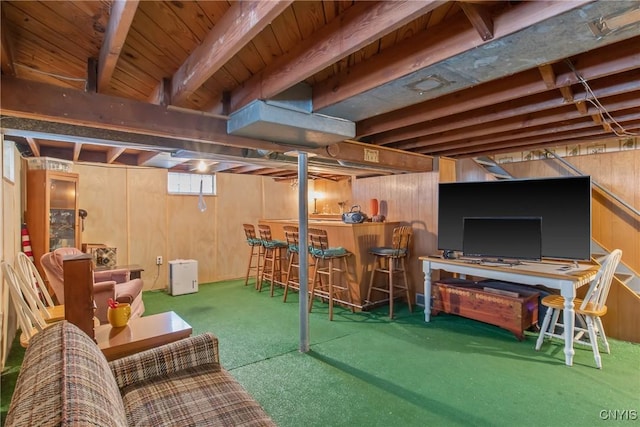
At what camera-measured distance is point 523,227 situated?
353 centimetres

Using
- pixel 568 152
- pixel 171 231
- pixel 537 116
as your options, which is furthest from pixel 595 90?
pixel 171 231

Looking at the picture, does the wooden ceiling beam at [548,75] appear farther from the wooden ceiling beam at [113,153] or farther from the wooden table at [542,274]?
the wooden ceiling beam at [113,153]

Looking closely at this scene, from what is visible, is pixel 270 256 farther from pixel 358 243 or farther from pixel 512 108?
pixel 512 108

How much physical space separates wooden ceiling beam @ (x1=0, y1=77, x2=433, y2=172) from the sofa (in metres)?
1.28

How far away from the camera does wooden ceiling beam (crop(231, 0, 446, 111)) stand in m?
1.28

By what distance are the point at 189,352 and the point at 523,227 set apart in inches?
135

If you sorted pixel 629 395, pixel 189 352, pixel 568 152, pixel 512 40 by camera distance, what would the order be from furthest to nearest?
1. pixel 568 152
2. pixel 629 395
3. pixel 189 352
4. pixel 512 40

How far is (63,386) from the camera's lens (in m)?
0.91

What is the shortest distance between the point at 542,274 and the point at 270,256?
Result: 4058 mm

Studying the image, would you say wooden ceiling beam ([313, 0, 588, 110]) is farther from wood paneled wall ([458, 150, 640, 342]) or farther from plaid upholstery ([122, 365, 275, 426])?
wood paneled wall ([458, 150, 640, 342])

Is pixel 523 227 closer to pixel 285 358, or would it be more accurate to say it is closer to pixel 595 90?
pixel 595 90

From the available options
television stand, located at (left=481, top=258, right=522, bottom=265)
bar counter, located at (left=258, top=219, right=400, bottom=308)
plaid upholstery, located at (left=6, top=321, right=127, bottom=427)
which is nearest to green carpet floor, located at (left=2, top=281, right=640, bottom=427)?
bar counter, located at (left=258, top=219, right=400, bottom=308)

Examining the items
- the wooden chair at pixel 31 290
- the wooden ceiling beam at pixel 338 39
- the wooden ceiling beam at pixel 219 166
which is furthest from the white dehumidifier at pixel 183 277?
the wooden ceiling beam at pixel 338 39

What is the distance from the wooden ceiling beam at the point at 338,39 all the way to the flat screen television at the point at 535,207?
2.75 m
